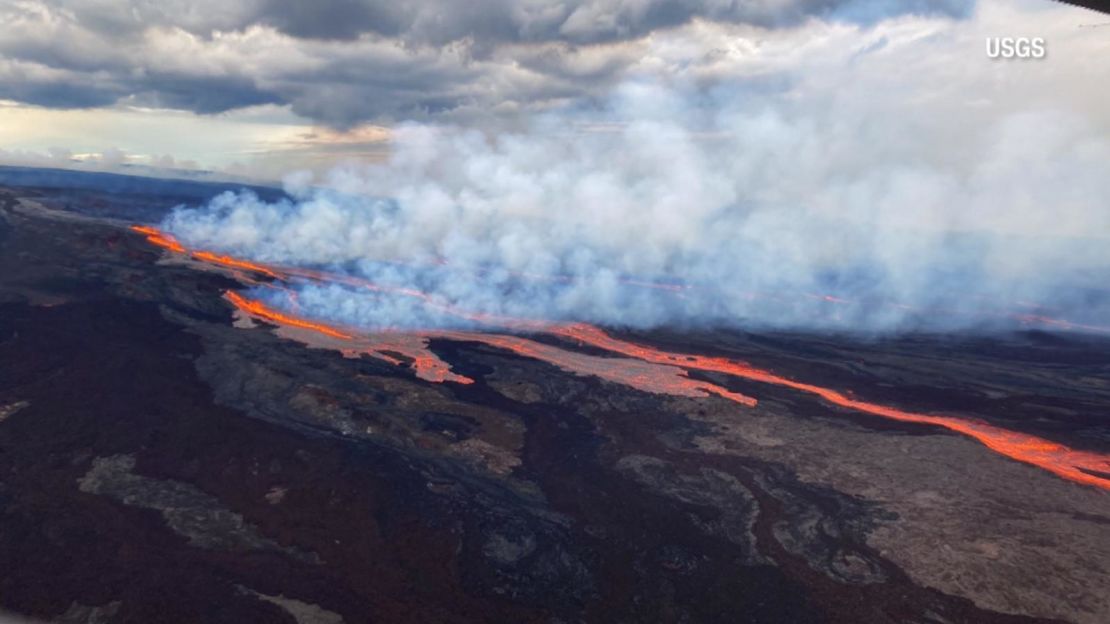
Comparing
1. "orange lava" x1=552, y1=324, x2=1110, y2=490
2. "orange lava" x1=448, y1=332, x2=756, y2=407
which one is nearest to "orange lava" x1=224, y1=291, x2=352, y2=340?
"orange lava" x1=448, y1=332, x2=756, y2=407

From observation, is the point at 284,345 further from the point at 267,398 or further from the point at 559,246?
the point at 559,246

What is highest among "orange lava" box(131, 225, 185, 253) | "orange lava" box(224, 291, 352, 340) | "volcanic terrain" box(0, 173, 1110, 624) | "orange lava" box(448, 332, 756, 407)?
"orange lava" box(131, 225, 185, 253)

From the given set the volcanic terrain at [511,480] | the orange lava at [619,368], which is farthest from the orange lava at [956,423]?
the orange lava at [619,368]

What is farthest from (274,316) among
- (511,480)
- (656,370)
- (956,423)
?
(956,423)

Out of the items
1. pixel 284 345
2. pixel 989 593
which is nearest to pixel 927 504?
pixel 989 593

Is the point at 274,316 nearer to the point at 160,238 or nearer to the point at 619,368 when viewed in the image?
the point at 619,368

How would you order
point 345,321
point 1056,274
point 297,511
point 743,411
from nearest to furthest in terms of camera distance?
1. point 297,511
2. point 743,411
3. point 345,321
4. point 1056,274

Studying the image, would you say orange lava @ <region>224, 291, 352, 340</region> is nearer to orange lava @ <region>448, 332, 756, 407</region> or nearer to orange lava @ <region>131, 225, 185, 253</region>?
orange lava @ <region>448, 332, 756, 407</region>
